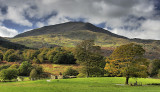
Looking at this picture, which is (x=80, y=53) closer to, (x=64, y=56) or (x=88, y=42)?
(x=88, y=42)

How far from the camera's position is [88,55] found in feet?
206

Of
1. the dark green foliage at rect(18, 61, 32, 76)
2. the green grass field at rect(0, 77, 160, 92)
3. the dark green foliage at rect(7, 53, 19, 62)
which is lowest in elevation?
the dark green foliage at rect(18, 61, 32, 76)

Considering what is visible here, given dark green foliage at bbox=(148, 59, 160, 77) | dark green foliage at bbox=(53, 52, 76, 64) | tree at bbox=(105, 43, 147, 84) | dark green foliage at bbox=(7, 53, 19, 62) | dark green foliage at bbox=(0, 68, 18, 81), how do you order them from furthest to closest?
dark green foliage at bbox=(7, 53, 19, 62) → dark green foliage at bbox=(53, 52, 76, 64) → dark green foliage at bbox=(148, 59, 160, 77) → dark green foliage at bbox=(0, 68, 18, 81) → tree at bbox=(105, 43, 147, 84)

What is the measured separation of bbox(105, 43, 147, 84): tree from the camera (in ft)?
134

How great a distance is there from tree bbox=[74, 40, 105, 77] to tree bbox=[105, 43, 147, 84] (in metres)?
19.4

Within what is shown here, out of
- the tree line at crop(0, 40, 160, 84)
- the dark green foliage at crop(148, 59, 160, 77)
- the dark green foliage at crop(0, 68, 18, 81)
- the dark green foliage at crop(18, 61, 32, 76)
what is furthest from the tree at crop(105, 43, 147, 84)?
the dark green foliage at crop(18, 61, 32, 76)

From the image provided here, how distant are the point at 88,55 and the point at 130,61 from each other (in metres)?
23.9

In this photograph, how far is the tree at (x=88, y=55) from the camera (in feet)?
203

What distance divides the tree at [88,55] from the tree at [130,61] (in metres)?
19.4

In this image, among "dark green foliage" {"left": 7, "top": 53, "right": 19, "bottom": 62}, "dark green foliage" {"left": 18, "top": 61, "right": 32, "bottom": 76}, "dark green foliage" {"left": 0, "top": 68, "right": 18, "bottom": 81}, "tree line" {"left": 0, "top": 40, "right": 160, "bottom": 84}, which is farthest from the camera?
"dark green foliage" {"left": 7, "top": 53, "right": 19, "bottom": 62}

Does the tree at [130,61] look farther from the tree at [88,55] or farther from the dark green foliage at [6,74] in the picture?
the dark green foliage at [6,74]

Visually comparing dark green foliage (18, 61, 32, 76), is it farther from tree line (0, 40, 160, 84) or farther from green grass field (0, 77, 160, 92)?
green grass field (0, 77, 160, 92)

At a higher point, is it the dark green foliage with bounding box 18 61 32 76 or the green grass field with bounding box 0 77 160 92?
the green grass field with bounding box 0 77 160 92

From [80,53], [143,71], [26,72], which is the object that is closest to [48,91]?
[143,71]
